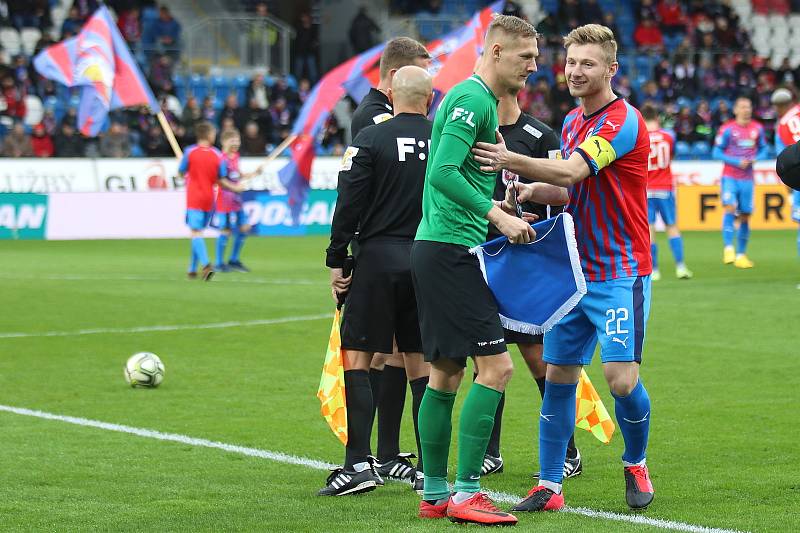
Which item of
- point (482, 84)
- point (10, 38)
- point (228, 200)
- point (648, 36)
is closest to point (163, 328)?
point (228, 200)

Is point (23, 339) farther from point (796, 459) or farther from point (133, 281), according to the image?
point (796, 459)

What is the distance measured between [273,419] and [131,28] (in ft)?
79.8

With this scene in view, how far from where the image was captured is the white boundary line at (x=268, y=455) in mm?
5637

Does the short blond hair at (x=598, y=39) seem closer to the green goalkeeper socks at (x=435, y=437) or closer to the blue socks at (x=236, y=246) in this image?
the green goalkeeper socks at (x=435, y=437)

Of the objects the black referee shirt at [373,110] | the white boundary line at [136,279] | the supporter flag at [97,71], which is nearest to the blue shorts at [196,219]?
the white boundary line at [136,279]

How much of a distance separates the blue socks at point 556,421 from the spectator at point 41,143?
70.7ft

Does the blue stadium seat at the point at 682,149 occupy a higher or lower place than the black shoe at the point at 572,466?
higher

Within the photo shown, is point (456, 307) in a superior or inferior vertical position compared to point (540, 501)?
superior

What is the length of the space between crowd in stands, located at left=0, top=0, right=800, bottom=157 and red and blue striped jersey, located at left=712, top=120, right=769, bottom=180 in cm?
1083

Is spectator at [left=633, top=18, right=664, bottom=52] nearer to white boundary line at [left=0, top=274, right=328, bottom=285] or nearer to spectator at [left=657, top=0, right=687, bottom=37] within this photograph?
spectator at [left=657, top=0, right=687, bottom=37]

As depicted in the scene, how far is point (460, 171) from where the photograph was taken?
557 cm

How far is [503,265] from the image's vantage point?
5742 millimetres

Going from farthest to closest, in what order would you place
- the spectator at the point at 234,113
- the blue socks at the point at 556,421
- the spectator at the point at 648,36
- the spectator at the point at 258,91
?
1. the spectator at the point at 648,36
2. the spectator at the point at 258,91
3. the spectator at the point at 234,113
4. the blue socks at the point at 556,421

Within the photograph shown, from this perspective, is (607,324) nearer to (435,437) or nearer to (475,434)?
(475,434)
